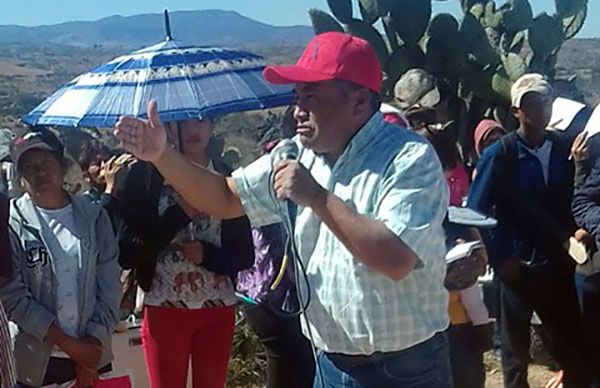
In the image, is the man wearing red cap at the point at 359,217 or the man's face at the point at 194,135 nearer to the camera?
the man wearing red cap at the point at 359,217

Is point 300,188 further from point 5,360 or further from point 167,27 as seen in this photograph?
point 167,27

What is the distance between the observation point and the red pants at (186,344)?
3.99 metres

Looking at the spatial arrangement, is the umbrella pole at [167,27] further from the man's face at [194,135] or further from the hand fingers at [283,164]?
the hand fingers at [283,164]

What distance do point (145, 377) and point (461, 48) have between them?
526cm

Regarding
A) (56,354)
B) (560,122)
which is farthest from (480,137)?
(56,354)

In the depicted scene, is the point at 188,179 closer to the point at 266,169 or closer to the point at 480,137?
the point at 266,169

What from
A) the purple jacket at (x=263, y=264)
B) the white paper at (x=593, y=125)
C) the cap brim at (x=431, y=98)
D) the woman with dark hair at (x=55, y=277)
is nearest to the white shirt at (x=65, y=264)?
the woman with dark hair at (x=55, y=277)

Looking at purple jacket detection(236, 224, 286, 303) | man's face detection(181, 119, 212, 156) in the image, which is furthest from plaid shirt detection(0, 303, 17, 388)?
purple jacket detection(236, 224, 286, 303)

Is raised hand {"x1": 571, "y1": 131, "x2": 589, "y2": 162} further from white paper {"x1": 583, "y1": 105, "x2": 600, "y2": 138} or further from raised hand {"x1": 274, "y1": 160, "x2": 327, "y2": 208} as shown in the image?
raised hand {"x1": 274, "y1": 160, "x2": 327, "y2": 208}

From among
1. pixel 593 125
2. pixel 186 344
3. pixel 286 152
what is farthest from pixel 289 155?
pixel 593 125

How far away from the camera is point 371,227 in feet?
7.82

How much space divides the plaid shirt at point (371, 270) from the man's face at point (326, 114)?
0.05 meters

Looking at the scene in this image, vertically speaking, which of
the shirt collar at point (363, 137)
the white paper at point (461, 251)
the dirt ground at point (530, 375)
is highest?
the shirt collar at point (363, 137)

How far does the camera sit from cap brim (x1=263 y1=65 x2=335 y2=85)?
2.62 m
